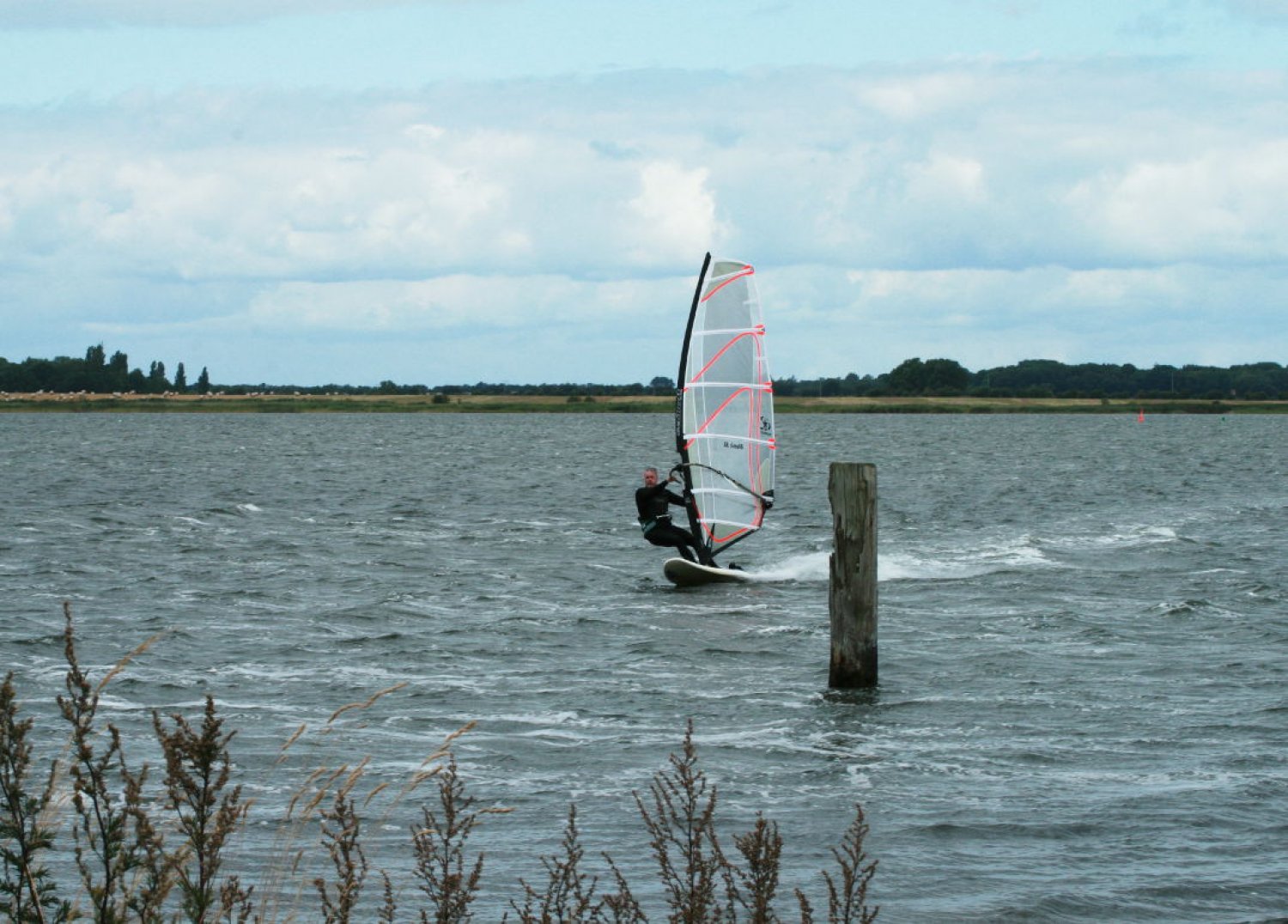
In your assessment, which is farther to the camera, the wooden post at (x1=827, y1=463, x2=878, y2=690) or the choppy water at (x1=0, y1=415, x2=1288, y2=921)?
the wooden post at (x1=827, y1=463, x2=878, y2=690)

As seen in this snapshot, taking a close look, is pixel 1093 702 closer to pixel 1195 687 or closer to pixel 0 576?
pixel 1195 687

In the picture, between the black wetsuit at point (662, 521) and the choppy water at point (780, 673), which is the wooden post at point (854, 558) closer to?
the choppy water at point (780, 673)

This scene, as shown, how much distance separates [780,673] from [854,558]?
8.69ft

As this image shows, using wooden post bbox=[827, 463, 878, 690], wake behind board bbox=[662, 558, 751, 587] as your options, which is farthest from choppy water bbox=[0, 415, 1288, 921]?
wooden post bbox=[827, 463, 878, 690]

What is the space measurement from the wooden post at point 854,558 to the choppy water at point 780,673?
70 cm

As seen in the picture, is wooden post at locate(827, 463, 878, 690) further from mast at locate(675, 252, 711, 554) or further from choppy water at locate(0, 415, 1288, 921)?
mast at locate(675, 252, 711, 554)

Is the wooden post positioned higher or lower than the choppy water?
higher

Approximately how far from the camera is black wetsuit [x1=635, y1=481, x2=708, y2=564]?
2211 cm

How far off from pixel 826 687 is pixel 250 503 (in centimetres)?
3065

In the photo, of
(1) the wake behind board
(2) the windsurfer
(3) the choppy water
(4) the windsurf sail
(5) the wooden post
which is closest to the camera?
(3) the choppy water

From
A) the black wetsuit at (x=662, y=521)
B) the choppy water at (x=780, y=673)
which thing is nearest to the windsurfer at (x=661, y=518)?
the black wetsuit at (x=662, y=521)

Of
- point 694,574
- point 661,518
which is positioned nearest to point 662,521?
point 661,518

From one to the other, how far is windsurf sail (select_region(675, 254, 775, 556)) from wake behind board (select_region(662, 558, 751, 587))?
45 cm

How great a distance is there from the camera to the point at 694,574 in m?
23.5
